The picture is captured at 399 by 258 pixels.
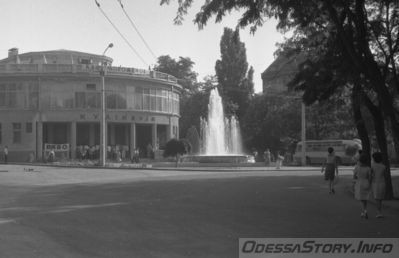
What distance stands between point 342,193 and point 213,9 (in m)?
9.78

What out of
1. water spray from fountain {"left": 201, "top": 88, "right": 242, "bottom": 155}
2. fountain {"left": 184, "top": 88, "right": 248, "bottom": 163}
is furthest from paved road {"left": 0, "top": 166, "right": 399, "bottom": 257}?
water spray from fountain {"left": 201, "top": 88, "right": 242, "bottom": 155}

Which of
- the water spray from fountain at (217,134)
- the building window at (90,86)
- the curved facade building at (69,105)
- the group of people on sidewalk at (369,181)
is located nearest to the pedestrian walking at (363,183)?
the group of people on sidewalk at (369,181)

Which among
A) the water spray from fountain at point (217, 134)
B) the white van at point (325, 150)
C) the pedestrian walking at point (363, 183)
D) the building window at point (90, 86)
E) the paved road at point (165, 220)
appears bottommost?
the paved road at point (165, 220)

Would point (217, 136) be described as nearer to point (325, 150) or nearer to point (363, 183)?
point (325, 150)

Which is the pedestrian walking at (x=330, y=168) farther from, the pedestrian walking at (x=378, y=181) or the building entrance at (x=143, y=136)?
the building entrance at (x=143, y=136)

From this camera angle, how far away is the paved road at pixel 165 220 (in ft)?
30.0

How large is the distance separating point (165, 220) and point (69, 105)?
49.9m

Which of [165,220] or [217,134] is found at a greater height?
[217,134]

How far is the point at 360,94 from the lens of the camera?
18.6 meters

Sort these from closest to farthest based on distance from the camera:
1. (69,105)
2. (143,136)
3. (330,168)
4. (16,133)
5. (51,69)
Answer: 1. (330,168)
2. (16,133)
3. (51,69)
4. (69,105)
5. (143,136)

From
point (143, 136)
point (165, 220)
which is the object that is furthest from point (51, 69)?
point (165, 220)

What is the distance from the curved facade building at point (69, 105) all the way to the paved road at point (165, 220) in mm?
38109

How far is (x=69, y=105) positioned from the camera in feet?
197

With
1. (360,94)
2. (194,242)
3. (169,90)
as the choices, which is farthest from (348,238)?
(169,90)
